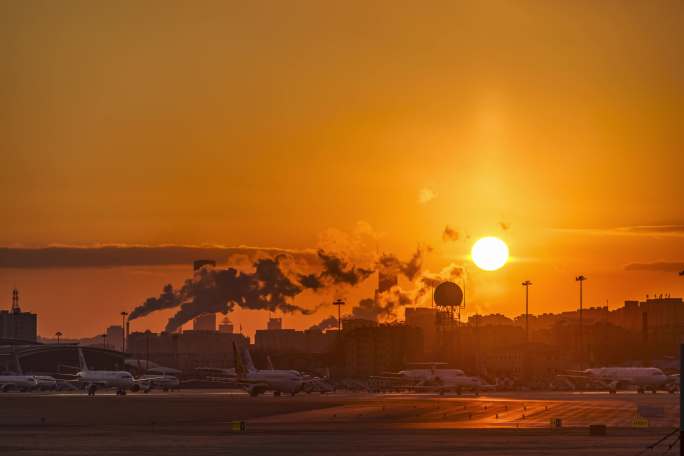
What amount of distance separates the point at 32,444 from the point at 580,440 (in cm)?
3525

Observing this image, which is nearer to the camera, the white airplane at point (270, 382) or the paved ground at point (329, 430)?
the paved ground at point (329, 430)

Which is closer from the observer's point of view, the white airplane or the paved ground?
the paved ground

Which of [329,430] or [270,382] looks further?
[270,382]

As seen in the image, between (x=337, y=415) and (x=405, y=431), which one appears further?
(x=337, y=415)

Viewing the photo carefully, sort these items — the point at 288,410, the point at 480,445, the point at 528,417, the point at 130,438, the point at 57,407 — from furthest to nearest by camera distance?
the point at 57,407 → the point at 288,410 → the point at 528,417 → the point at 130,438 → the point at 480,445

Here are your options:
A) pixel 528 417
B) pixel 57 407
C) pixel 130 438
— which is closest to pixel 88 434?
pixel 130 438

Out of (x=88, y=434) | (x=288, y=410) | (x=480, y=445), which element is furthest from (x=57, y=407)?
(x=480, y=445)

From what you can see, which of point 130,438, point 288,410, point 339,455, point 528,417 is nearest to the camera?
point 339,455

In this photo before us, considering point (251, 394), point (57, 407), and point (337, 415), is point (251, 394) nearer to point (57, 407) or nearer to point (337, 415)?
point (57, 407)

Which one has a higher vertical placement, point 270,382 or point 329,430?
point 329,430

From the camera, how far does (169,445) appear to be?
76500 millimetres

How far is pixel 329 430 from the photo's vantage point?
9194 cm

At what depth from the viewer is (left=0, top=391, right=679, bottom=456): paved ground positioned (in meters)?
73.6

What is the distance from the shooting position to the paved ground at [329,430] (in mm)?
73562
